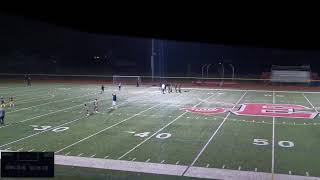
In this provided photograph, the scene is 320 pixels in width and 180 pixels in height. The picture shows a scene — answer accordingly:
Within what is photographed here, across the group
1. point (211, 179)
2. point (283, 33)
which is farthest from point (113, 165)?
point (283, 33)

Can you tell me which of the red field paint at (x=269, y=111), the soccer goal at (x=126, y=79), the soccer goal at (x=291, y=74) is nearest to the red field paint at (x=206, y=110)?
the red field paint at (x=269, y=111)

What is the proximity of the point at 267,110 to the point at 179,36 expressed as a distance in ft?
75.7

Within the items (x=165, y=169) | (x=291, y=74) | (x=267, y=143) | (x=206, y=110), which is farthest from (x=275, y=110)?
(x=291, y=74)

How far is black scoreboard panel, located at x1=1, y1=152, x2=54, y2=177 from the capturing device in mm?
10031

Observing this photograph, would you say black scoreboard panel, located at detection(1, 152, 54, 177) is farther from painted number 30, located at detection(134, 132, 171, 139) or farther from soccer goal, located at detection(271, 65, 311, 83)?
soccer goal, located at detection(271, 65, 311, 83)

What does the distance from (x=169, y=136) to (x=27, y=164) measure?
8974 mm

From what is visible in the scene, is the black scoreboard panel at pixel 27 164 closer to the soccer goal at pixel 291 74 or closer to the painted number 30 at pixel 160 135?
the painted number 30 at pixel 160 135

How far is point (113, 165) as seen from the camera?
1335cm

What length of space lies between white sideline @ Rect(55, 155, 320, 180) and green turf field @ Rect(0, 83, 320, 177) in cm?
43

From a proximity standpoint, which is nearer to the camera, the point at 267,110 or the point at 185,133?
the point at 185,133

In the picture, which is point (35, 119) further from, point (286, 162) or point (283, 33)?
point (283, 33)

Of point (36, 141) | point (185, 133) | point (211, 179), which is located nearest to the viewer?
point (211, 179)

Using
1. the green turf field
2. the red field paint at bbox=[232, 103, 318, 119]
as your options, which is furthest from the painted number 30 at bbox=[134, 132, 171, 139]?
the red field paint at bbox=[232, 103, 318, 119]

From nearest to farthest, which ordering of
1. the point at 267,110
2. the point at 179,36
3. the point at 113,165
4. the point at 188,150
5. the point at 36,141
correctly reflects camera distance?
the point at 179,36, the point at 113,165, the point at 188,150, the point at 36,141, the point at 267,110
